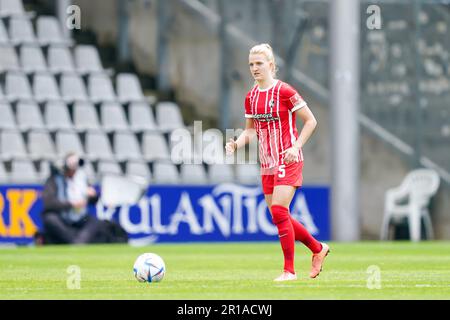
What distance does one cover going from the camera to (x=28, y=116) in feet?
70.8

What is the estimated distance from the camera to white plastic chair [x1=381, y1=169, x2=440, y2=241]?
22.3m

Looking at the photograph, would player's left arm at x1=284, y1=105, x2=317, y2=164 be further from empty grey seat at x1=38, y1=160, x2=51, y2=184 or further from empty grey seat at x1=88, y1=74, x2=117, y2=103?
empty grey seat at x1=88, y1=74, x2=117, y2=103

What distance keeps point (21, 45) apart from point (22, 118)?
1.47m

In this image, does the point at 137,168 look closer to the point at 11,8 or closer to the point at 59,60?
the point at 59,60

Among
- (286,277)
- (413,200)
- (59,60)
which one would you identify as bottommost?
(413,200)

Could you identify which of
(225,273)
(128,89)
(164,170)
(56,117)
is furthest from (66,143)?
(225,273)

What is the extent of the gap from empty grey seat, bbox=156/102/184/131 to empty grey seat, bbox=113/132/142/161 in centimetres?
65

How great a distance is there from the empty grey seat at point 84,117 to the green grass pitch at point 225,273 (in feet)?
12.2

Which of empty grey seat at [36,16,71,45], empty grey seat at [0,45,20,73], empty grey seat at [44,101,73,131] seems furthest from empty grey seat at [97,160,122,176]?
empty grey seat at [36,16,71,45]

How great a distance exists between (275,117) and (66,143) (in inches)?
434

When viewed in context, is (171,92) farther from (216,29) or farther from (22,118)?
(22,118)

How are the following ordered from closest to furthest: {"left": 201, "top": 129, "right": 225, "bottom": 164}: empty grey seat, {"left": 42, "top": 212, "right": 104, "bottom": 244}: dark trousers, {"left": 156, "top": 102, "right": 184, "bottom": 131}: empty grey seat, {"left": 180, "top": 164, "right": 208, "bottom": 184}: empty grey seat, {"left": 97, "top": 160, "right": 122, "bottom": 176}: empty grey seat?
{"left": 42, "top": 212, "right": 104, "bottom": 244}: dark trousers < {"left": 97, "top": 160, "right": 122, "bottom": 176}: empty grey seat < {"left": 180, "top": 164, "right": 208, "bottom": 184}: empty grey seat < {"left": 201, "top": 129, "right": 225, "bottom": 164}: empty grey seat < {"left": 156, "top": 102, "right": 184, "bottom": 131}: empty grey seat

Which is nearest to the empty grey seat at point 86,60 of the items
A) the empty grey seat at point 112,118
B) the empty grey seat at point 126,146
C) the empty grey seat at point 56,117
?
the empty grey seat at point 112,118

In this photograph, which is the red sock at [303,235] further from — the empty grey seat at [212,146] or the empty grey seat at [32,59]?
the empty grey seat at [32,59]
